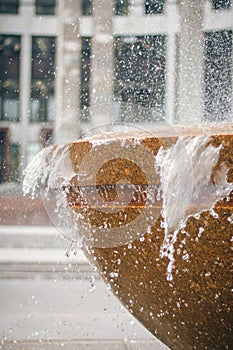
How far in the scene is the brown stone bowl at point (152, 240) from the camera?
152 centimetres

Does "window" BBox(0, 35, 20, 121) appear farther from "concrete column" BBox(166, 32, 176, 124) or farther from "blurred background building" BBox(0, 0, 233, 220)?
"concrete column" BBox(166, 32, 176, 124)

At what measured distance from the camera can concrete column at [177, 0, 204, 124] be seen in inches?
377

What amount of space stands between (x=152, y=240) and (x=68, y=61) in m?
10.6

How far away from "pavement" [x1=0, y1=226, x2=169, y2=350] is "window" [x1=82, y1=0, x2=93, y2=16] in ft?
19.3

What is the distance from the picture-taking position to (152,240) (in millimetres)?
1591

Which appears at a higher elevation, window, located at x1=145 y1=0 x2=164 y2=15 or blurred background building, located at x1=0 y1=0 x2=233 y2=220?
window, located at x1=145 y1=0 x2=164 y2=15

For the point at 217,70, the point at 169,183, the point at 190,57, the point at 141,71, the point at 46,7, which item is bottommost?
the point at 141,71

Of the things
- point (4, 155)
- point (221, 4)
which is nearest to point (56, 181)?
point (221, 4)

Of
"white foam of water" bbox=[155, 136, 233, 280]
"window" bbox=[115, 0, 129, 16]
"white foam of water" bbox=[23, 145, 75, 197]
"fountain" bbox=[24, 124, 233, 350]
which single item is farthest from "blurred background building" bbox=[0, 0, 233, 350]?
"white foam of water" bbox=[155, 136, 233, 280]

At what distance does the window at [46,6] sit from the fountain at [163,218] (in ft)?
36.3

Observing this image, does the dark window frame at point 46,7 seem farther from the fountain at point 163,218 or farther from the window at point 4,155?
the fountain at point 163,218

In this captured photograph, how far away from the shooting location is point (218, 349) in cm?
174

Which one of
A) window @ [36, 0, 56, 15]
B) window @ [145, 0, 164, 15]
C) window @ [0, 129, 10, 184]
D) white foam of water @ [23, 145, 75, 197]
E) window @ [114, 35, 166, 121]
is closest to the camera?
white foam of water @ [23, 145, 75, 197]

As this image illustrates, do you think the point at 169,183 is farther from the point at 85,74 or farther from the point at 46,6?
the point at 46,6
